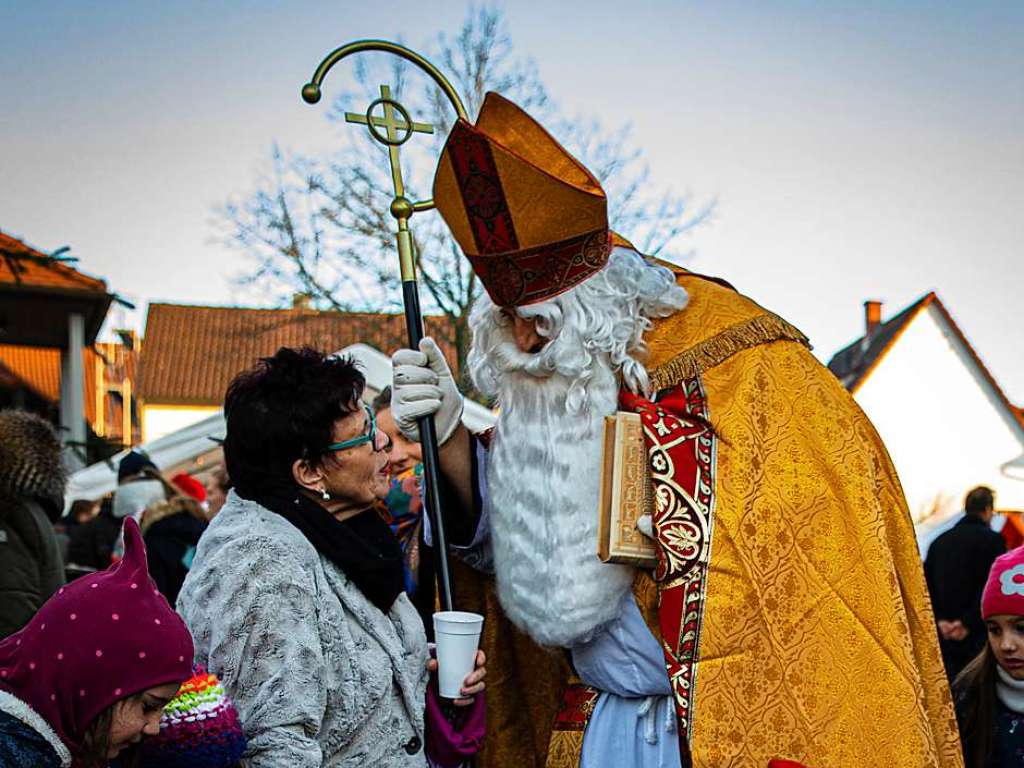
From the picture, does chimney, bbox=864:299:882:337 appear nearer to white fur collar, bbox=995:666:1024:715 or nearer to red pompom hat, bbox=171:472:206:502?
red pompom hat, bbox=171:472:206:502

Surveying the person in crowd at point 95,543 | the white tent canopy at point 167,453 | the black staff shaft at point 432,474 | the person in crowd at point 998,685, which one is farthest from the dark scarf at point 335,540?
the white tent canopy at point 167,453

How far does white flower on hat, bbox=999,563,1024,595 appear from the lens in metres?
3.44

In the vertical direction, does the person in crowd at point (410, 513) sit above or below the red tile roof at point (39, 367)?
below

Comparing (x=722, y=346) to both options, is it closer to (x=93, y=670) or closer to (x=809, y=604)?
(x=809, y=604)

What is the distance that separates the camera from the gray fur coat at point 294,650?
243cm

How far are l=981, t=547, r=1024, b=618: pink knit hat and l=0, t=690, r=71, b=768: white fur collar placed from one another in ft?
8.28

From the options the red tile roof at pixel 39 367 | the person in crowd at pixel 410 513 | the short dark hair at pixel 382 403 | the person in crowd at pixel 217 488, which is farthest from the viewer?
the red tile roof at pixel 39 367

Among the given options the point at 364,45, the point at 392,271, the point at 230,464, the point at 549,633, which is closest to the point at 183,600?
the point at 230,464

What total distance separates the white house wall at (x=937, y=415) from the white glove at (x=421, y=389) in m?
24.9

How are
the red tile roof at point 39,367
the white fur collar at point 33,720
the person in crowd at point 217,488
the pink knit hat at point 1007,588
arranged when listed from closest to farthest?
the white fur collar at point 33,720 → the pink knit hat at point 1007,588 → the person in crowd at point 217,488 → the red tile roof at point 39,367

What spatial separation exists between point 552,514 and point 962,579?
4.35m

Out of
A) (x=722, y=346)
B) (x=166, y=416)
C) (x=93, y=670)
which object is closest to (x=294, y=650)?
(x=93, y=670)

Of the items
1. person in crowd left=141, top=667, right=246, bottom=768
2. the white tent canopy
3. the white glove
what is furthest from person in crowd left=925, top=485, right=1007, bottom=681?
person in crowd left=141, top=667, right=246, bottom=768

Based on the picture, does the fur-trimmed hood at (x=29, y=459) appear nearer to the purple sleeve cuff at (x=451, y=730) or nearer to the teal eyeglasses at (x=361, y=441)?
the teal eyeglasses at (x=361, y=441)
